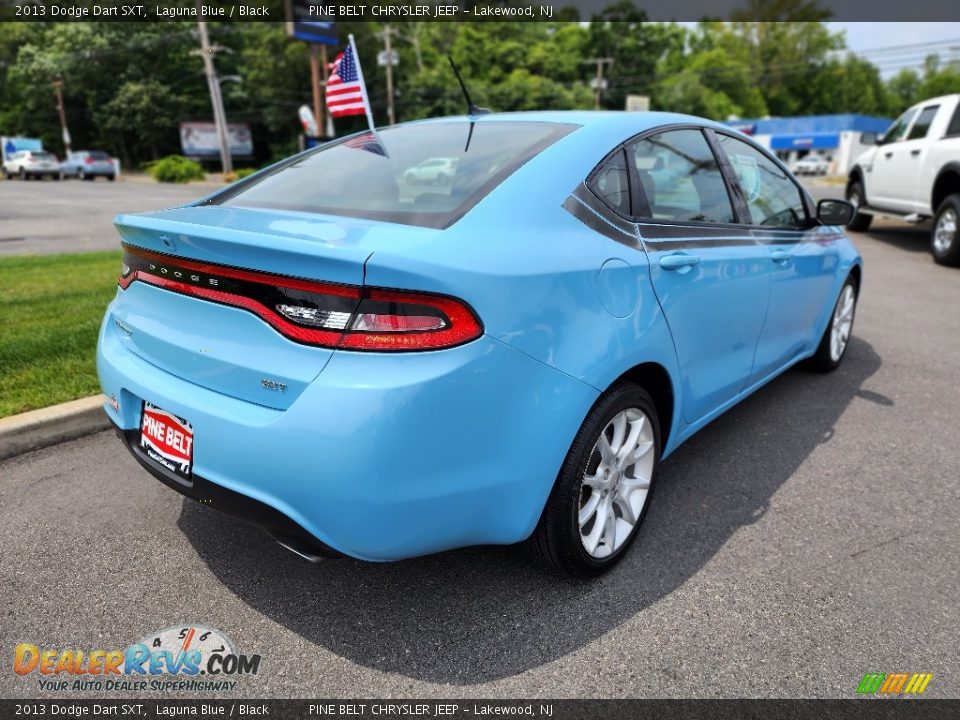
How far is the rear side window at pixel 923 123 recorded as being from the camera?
372 inches

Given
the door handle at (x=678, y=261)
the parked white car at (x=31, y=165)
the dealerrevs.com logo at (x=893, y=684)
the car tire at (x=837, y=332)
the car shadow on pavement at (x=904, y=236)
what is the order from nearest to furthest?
1. the dealerrevs.com logo at (x=893, y=684)
2. the door handle at (x=678, y=261)
3. the car tire at (x=837, y=332)
4. the car shadow on pavement at (x=904, y=236)
5. the parked white car at (x=31, y=165)

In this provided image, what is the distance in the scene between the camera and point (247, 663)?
2029mm

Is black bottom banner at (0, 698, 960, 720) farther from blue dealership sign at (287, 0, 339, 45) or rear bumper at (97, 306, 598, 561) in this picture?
blue dealership sign at (287, 0, 339, 45)

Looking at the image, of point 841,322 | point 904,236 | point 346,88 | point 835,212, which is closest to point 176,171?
point 346,88

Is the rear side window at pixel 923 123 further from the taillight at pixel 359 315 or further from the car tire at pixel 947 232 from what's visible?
the taillight at pixel 359 315

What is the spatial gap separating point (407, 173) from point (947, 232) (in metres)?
9.02

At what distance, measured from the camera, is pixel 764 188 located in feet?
11.6

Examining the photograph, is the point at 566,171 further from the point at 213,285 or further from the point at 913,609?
the point at 913,609

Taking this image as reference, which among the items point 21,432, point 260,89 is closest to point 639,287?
point 21,432

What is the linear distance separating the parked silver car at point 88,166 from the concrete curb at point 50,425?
39.7m

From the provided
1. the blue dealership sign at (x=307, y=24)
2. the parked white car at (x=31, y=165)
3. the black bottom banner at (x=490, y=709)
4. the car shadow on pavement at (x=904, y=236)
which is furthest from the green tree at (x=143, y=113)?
the black bottom banner at (x=490, y=709)

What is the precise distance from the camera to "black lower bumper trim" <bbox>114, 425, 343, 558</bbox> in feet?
6.06

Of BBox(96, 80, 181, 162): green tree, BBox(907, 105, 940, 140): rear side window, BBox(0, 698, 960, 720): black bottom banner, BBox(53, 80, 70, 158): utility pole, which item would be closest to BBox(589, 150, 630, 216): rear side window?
BBox(0, 698, 960, 720): black bottom banner

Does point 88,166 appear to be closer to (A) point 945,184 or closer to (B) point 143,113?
(B) point 143,113
